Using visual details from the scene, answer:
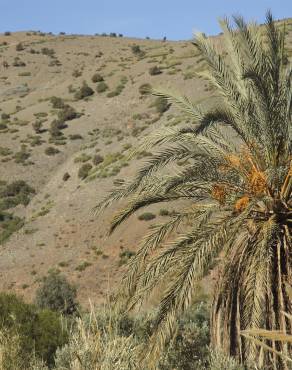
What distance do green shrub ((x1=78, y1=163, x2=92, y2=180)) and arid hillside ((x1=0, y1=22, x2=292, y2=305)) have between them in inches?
3.7

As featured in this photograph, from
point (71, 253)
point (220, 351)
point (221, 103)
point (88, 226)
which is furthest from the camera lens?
point (88, 226)

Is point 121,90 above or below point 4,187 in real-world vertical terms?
above

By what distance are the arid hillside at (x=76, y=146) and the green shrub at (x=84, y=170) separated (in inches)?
3.7

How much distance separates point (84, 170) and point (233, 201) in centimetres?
3835

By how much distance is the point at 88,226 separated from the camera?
36.8 m

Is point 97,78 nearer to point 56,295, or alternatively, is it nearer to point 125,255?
point 125,255

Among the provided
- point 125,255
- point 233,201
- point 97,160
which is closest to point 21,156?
point 97,160

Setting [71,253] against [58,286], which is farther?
[71,253]

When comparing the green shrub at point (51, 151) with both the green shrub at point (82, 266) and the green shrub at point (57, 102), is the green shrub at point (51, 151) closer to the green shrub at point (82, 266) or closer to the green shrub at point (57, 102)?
the green shrub at point (57, 102)

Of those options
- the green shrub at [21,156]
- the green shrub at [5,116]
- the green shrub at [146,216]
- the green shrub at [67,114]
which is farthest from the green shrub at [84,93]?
the green shrub at [146,216]

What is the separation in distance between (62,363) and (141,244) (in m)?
2.79

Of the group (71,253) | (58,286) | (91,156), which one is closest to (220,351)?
(58,286)

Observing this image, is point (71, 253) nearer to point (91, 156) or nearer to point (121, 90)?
point (91, 156)

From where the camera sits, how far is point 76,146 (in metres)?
56.4
